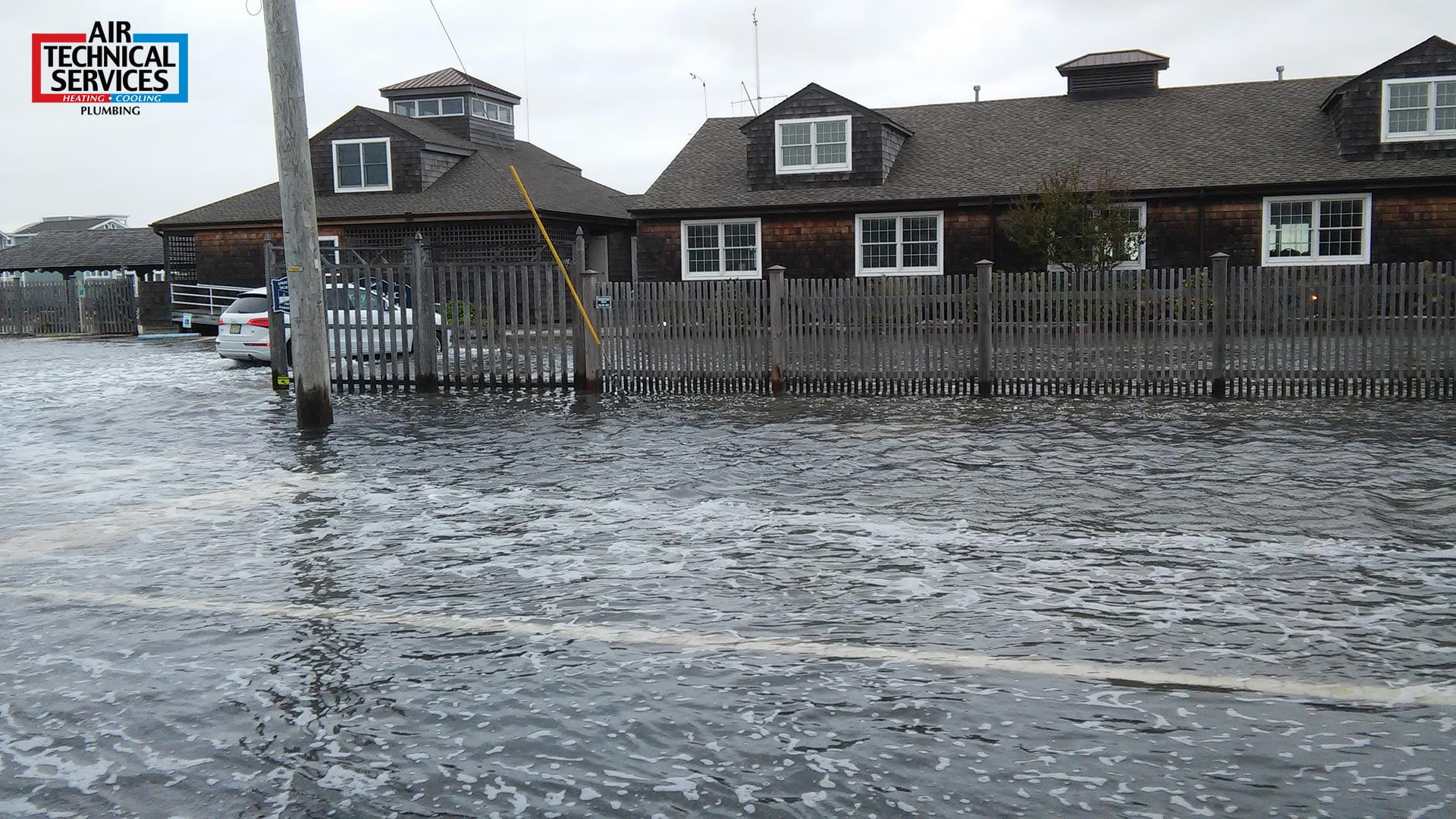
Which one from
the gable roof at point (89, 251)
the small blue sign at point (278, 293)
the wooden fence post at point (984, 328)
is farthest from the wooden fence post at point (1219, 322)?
the gable roof at point (89, 251)

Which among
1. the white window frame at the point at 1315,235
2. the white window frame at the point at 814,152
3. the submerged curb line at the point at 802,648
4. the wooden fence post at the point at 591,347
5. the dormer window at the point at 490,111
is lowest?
the submerged curb line at the point at 802,648

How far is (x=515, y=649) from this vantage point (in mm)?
5898

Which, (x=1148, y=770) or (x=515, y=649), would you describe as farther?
(x=515, y=649)

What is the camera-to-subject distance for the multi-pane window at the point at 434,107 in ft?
150

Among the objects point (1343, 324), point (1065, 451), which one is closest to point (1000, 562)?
point (1065, 451)

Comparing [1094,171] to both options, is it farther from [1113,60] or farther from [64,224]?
[64,224]

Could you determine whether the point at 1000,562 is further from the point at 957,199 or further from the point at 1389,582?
the point at 957,199

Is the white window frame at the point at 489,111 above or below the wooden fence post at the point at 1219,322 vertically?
above

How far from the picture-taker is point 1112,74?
3744 centimetres

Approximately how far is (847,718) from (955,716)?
41 centimetres

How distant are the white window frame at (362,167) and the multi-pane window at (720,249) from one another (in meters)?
11.3

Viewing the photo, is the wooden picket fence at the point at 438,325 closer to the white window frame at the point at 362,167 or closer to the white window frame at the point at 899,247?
the white window frame at the point at 899,247

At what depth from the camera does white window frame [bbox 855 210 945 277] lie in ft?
108

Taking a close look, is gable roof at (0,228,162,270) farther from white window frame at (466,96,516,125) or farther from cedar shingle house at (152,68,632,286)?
white window frame at (466,96,516,125)
